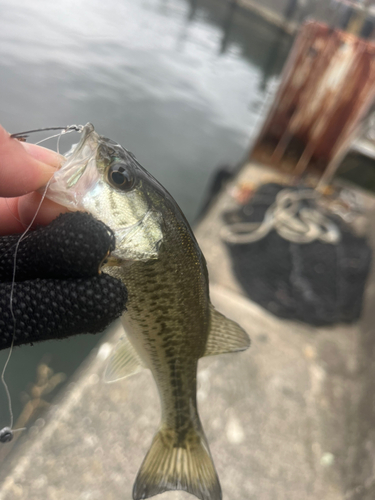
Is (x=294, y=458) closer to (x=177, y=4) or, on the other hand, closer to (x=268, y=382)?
(x=268, y=382)

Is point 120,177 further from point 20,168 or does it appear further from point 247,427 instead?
point 247,427

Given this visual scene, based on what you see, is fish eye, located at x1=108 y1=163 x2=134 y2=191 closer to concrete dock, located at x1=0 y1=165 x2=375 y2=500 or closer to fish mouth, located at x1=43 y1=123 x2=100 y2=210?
fish mouth, located at x1=43 y1=123 x2=100 y2=210

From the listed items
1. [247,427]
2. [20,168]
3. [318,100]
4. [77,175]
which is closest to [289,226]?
[318,100]

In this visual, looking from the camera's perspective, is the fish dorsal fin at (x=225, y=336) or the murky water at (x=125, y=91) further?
the murky water at (x=125, y=91)

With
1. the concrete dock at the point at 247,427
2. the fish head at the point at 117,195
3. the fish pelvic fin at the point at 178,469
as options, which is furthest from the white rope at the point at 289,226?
the fish head at the point at 117,195

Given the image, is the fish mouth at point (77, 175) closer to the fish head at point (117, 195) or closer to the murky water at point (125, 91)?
the fish head at point (117, 195)
